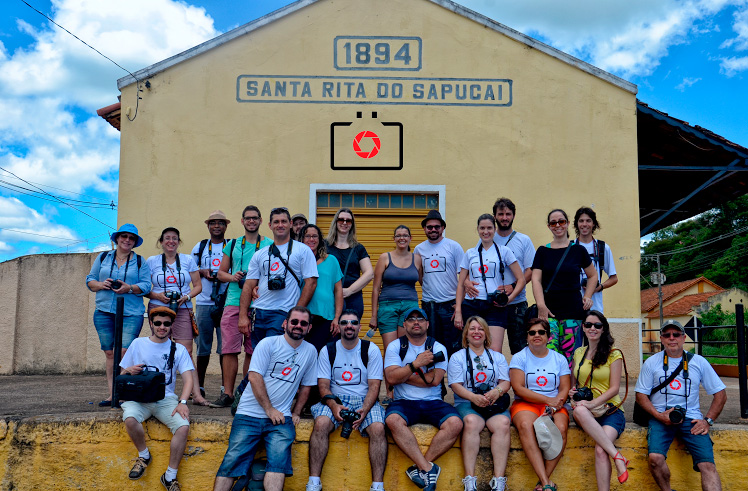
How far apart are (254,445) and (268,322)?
40.8 inches

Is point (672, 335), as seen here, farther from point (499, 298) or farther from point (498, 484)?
point (498, 484)

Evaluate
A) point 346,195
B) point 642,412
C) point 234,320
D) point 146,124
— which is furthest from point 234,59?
point 642,412

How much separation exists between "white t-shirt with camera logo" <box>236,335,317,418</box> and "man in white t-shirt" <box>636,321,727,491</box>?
2.84 m

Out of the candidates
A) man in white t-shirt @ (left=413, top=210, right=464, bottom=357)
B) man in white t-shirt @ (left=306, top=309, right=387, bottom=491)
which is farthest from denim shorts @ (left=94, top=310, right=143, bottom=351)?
man in white t-shirt @ (left=413, top=210, right=464, bottom=357)

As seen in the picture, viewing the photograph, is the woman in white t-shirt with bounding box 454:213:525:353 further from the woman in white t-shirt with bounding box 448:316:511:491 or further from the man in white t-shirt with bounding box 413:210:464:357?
the woman in white t-shirt with bounding box 448:316:511:491

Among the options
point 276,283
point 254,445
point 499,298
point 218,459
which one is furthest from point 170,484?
point 499,298

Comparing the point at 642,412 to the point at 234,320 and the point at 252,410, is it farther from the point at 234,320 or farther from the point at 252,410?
the point at 234,320

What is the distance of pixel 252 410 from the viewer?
17.0 feet

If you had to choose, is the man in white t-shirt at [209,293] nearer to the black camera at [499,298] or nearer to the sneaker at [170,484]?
the sneaker at [170,484]

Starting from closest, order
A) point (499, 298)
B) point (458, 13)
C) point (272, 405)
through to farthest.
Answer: point (272, 405) → point (499, 298) → point (458, 13)

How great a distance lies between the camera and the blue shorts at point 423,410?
17.5 feet

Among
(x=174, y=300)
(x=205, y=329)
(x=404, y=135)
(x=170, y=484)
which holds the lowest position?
(x=170, y=484)

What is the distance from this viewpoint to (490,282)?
596 centimetres

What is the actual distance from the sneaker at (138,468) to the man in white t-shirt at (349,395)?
4.35ft
